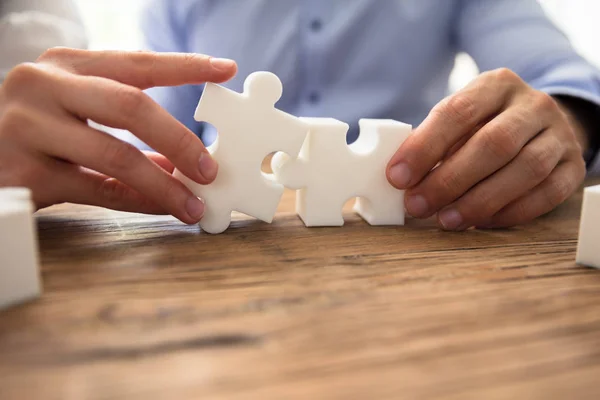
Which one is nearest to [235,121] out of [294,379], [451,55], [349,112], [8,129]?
[8,129]

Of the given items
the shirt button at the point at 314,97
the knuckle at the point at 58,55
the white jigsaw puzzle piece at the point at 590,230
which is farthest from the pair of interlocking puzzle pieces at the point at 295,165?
the shirt button at the point at 314,97

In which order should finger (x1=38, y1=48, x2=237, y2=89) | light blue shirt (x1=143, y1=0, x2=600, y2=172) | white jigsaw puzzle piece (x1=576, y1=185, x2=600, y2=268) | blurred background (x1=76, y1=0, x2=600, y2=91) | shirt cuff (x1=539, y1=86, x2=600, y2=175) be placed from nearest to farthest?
white jigsaw puzzle piece (x1=576, y1=185, x2=600, y2=268) < finger (x1=38, y1=48, x2=237, y2=89) < shirt cuff (x1=539, y1=86, x2=600, y2=175) < light blue shirt (x1=143, y1=0, x2=600, y2=172) < blurred background (x1=76, y1=0, x2=600, y2=91)

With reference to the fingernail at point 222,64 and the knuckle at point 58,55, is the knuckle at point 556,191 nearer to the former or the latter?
the fingernail at point 222,64

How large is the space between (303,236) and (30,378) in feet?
1.45

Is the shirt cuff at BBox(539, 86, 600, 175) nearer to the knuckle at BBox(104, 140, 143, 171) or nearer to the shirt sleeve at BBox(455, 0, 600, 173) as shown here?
the shirt sleeve at BBox(455, 0, 600, 173)

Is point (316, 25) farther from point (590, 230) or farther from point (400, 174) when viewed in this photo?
point (590, 230)

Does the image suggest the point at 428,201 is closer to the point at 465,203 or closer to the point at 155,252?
the point at 465,203

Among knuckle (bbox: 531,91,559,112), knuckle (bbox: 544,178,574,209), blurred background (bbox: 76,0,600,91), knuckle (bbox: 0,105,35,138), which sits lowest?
knuckle (bbox: 544,178,574,209)

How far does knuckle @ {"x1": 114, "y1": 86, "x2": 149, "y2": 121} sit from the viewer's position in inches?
25.7

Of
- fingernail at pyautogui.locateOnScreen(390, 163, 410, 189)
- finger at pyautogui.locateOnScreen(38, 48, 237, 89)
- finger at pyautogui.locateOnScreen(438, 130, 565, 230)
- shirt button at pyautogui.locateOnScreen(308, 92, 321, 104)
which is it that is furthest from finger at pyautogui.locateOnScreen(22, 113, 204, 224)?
shirt button at pyautogui.locateOnScreen(308, 92, 321, 104)

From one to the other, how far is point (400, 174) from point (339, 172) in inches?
3.9

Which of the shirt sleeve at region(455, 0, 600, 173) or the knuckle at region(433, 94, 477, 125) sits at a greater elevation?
the shirt sleeve at region(455, 0, 600, 173)

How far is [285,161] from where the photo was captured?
787 mm

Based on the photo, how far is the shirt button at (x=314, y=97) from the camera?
1532 millimetres
